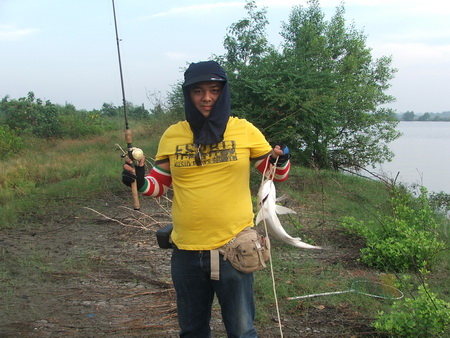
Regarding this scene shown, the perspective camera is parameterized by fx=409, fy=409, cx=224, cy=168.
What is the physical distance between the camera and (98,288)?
4363mm

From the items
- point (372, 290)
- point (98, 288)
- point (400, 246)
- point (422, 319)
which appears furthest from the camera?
point (400, 246)

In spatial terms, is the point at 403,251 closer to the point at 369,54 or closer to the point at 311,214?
the point at 311,214

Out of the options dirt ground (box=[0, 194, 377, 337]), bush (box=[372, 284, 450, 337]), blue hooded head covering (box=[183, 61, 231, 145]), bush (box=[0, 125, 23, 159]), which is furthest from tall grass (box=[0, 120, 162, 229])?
bush (box=[372, 284, 450, 337])

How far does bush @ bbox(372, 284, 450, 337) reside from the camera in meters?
2.87

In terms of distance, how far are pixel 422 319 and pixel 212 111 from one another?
216 cm

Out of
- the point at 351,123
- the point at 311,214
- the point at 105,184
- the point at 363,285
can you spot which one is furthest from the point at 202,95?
the point at 351,123

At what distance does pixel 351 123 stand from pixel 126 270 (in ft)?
50.2

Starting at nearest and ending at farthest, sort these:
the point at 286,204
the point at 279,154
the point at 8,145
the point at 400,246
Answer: the point at 279,154
the point at 400,246
the point at 286,204
the point at 8,145

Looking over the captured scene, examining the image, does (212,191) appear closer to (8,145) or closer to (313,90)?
(313,90)

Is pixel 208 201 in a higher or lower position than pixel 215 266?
higher

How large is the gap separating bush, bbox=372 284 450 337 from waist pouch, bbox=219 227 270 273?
4.76 ft

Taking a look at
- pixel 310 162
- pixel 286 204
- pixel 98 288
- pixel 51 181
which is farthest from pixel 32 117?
pixel 98 288

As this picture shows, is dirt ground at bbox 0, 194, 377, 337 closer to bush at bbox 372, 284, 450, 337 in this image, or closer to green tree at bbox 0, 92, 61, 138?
bush at bbox 372, 284, 450, 337

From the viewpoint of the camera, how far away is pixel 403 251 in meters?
4.78
